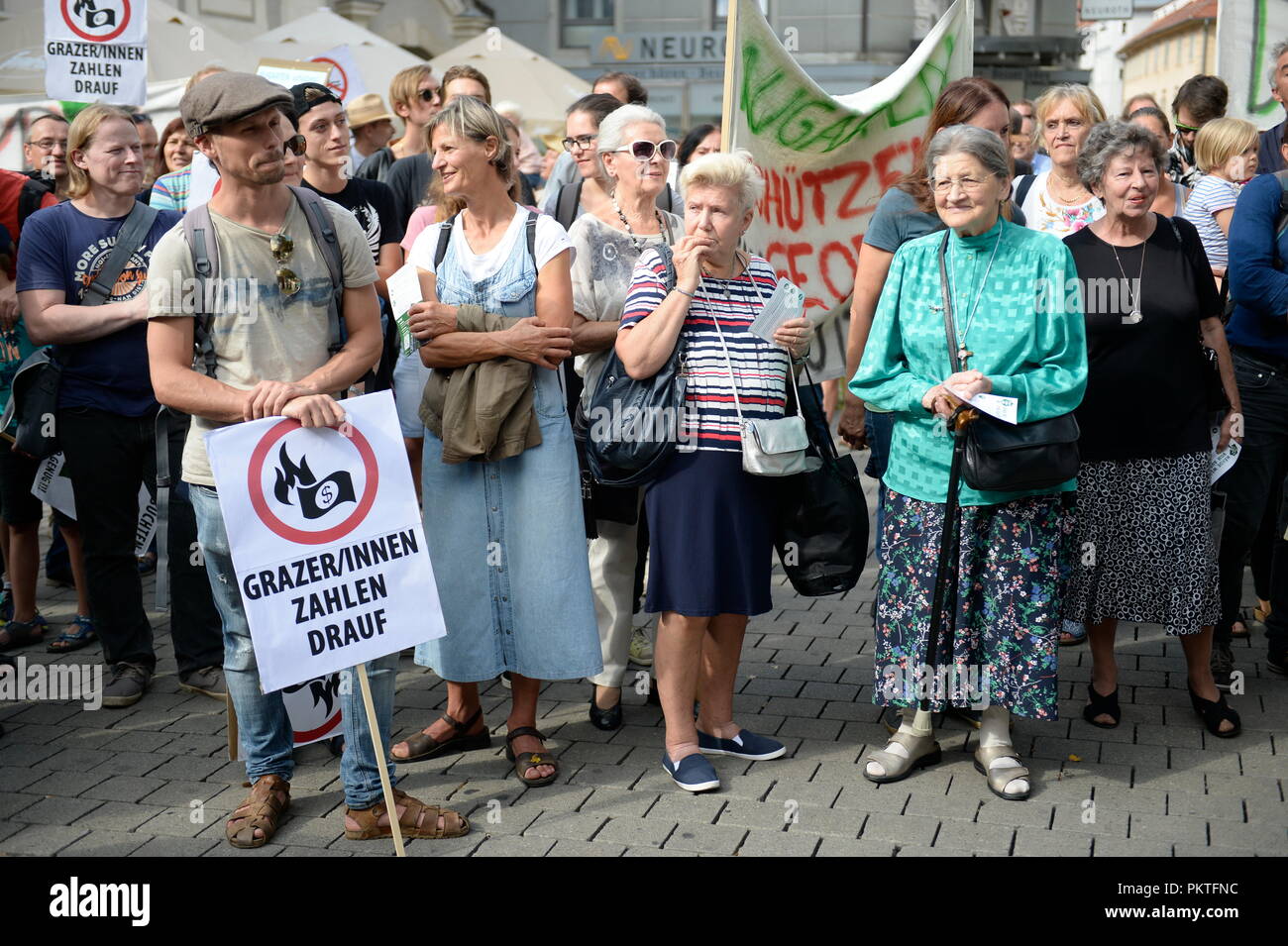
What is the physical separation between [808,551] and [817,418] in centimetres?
47

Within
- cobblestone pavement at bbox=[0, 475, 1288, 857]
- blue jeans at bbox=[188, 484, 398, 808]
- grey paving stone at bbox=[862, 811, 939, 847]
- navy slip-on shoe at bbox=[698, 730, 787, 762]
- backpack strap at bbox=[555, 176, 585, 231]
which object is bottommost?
cobblestone pavement at bbox=[0, 475, 1288, 857]

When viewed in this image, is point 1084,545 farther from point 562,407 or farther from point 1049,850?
point 562,407

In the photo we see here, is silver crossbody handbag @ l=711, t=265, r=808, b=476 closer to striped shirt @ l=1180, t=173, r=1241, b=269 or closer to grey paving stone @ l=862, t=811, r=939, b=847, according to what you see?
grey paving stone @ l=862, t=811, r=939, b=847

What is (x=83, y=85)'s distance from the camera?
8625mm

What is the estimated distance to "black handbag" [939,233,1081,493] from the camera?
14.3 ft

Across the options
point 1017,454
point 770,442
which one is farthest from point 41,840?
point 1017,454

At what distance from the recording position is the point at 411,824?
4.27 meters

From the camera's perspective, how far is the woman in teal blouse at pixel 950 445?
14.6ft

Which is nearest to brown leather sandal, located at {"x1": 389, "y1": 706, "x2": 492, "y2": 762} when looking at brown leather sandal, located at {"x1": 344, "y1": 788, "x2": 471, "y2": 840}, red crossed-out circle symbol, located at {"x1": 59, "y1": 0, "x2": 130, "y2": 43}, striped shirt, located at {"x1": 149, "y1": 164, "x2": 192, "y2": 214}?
brown leather sandal, located at {"x1": 344, "y1": 788, "x2": 471, "y2": 840}

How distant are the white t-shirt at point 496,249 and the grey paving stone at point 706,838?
1.88m

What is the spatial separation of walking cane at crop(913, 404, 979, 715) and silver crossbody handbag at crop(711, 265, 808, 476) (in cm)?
49

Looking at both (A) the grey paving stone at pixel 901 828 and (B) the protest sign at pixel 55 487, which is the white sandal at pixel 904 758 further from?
(B) the protest sign at pixel 55 487

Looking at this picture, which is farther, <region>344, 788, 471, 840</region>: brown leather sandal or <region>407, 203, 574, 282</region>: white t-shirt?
<region>407, 203, 574, 282</region>: white t-shirt

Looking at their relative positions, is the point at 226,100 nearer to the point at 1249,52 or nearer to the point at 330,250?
the point at 330,250
